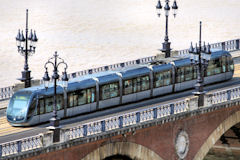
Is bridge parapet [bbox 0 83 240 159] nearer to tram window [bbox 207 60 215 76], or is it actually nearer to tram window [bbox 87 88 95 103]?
tram window [bbox 87 88 95 103]

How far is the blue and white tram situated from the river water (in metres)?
28.7

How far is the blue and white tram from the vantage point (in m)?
45.8

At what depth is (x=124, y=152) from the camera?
46125mm

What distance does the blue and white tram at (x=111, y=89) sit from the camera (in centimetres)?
4584

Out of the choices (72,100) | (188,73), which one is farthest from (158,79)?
(72,100)

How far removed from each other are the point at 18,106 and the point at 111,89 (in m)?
6.38

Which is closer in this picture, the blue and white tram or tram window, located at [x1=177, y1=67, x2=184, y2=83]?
the blue and white tram

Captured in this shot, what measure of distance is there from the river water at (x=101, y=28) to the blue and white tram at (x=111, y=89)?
1131 inches

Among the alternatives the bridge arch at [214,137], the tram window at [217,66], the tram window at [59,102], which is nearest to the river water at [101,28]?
the tram window at [217,66]

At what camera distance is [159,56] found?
58.9m

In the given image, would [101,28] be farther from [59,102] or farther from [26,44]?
[59,102]

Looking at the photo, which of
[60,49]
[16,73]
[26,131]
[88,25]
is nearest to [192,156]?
[26,131]

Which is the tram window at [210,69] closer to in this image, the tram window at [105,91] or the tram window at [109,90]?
the tram window at [109,90]

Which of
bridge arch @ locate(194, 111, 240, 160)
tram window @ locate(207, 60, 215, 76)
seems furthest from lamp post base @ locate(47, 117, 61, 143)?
tram window @ locate(207, 60, 215, 76)
